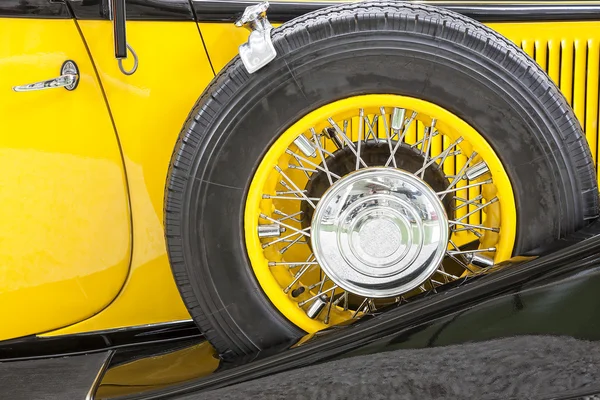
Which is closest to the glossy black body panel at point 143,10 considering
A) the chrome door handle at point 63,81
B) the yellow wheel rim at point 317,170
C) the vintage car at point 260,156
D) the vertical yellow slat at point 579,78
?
the vintage car at point 260,156

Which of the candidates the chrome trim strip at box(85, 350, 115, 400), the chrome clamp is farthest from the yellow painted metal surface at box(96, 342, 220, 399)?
the chrome clamp

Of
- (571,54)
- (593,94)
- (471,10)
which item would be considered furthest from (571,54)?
(471,10)

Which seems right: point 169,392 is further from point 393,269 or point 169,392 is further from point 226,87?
point 226,87

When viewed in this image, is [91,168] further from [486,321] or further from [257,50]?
[486,321]

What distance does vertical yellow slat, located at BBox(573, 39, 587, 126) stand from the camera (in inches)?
72.7

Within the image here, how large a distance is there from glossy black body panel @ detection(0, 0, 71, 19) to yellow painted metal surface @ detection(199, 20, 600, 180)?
3.92ft

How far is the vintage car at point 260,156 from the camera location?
4.60 feet

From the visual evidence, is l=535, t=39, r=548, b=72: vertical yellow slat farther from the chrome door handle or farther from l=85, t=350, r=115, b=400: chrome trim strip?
l=85, t=350, r=115, b=400: chrome trim strip

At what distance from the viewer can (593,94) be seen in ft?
6.18

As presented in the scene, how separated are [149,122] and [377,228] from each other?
27.7 inches

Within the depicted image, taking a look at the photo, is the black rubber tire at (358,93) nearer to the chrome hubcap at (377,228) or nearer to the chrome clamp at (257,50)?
the chrome clamp at (257,50)

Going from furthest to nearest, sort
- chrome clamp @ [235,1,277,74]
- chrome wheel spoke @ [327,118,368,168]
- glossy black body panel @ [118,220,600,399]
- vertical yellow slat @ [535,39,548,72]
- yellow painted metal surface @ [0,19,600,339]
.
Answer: vertical yellow slat @ [535,39,548,72]
yellow painted metal surface @ [0,19,600,339]
chrome wheel spoke @ [327,118,368,168]
chrome clamp @ [235,1,277,74]
glossy black body panel @ [118,220,600,399]

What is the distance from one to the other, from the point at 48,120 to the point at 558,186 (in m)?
1.29

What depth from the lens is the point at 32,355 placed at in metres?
1.73
